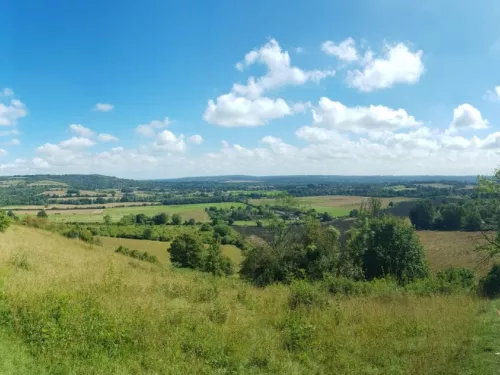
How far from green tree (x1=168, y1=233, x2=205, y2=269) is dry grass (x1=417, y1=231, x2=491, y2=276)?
106ft

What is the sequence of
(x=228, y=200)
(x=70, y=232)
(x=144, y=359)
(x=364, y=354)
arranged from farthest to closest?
(x=228, y=200), (x=70, y=232), (x=364, y=354), (x=144, y=359)

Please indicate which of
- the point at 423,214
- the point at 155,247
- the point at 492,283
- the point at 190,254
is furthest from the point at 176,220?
the point at 492,283

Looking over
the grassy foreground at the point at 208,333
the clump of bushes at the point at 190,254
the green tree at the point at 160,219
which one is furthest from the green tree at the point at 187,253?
the green tree at the point at 160,219

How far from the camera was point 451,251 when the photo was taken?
5447 centimetres

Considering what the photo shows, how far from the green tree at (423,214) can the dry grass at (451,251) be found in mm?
10976

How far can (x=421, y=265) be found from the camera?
34.0 metres

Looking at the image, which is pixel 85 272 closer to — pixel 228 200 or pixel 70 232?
pixel 70 232

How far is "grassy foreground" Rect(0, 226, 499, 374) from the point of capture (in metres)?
6.68

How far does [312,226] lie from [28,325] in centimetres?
2888

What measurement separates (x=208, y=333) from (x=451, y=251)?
188 feet

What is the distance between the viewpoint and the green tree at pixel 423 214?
8350 centimetres

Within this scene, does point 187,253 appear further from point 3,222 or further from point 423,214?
point 423,214

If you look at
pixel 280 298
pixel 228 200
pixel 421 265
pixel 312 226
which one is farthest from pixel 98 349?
pixel 228 200

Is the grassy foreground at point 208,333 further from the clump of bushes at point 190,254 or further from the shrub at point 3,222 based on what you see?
the clump of bushes at point 190,254
